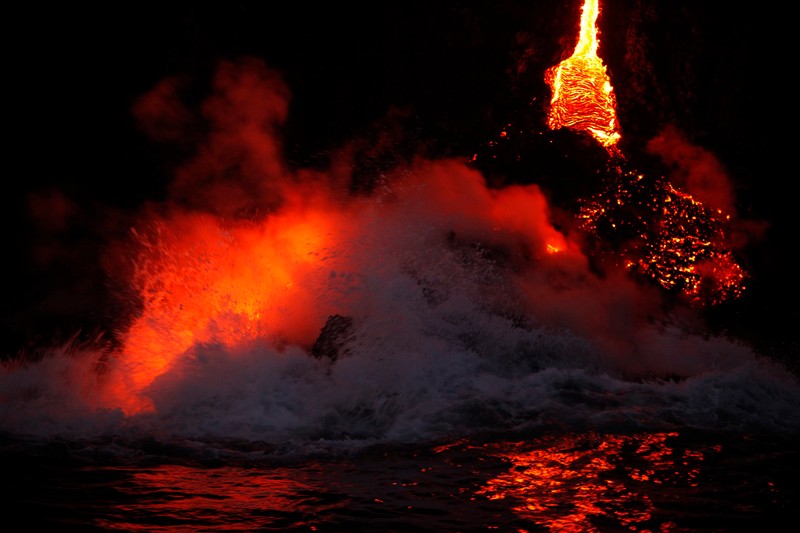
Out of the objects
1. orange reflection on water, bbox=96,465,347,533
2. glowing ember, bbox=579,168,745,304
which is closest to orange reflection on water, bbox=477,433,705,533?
orange reflection on water, bbox=96,465,347,533

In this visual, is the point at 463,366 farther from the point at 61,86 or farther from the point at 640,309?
the point at 61,86

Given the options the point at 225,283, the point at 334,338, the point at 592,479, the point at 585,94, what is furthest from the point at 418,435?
the point at 585,94

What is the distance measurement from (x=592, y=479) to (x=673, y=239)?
4735 millimetres

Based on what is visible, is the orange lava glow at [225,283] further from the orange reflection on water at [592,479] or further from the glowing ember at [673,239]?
the glowing ember at [673,239]

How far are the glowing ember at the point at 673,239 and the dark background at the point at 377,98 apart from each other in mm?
243

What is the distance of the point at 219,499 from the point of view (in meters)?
3.74

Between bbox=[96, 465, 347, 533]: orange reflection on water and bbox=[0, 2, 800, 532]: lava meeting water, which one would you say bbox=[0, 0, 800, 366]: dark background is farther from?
bbox=[96, 465, 347, 533]: orange reflection on water

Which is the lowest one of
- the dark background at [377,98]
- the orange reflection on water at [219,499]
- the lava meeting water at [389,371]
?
the orange reflection on water at [219,499]

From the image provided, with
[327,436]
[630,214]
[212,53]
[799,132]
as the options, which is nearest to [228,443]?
[327,436]

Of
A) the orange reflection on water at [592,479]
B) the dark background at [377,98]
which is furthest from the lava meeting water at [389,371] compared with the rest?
the dark background at [377,98]

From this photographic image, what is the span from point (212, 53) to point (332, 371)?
366 centimetres

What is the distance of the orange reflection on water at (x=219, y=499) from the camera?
339 cm

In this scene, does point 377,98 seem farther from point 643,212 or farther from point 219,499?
point 219,499

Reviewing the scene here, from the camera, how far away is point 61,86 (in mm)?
7605
